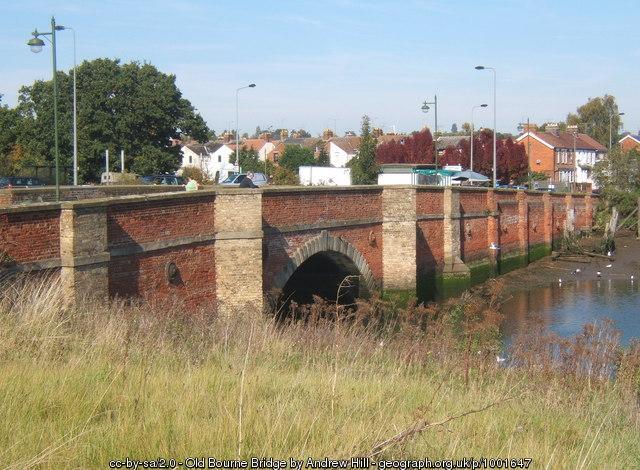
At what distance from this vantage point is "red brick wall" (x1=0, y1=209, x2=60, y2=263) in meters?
13.1

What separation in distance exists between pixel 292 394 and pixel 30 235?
8077mm

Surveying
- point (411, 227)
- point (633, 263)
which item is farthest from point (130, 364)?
point (633, 263)

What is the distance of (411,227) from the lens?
28500 mm

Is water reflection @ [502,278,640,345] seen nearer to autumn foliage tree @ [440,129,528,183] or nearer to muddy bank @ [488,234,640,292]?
muddy bank @ [488,234,640,292]

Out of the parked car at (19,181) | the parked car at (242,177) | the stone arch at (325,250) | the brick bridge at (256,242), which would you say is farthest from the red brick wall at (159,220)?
the parked car at (19,181)

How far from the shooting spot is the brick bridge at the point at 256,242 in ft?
46.8

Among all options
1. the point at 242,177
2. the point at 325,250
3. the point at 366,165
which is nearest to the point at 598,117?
the point at 366,165

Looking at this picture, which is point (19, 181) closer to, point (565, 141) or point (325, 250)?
point (325, 250)

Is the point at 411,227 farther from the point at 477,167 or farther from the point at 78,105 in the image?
the point at 477,167

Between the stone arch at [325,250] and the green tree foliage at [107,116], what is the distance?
30.2 metres

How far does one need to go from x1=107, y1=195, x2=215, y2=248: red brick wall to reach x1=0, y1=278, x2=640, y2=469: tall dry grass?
4891 millimetres

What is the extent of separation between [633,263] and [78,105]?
33.3 metres

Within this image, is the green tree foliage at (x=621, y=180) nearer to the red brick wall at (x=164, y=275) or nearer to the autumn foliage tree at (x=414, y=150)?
the autumn foliage tree at (x=414, y=150)

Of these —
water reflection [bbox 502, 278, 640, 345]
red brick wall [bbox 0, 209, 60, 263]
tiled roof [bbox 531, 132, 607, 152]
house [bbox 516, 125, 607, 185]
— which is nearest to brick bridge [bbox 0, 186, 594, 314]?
red brick wall [bbox 0, 209, 60, 263]
